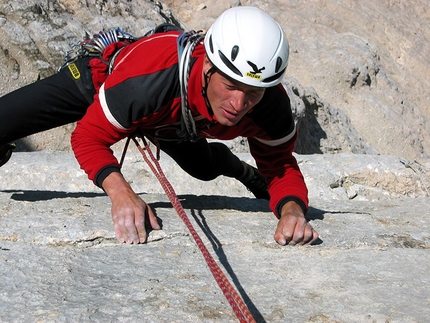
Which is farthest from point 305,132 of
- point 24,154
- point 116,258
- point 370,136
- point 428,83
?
point 116,258

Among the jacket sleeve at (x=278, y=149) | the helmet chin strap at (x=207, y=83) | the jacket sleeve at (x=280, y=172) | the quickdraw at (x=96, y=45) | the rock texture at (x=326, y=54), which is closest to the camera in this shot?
the helmet chin strap at (x=207, y=83)

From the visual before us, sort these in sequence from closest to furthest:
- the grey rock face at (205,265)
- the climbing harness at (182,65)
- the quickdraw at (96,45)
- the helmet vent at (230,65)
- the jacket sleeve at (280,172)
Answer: the grey rock face at (205,265) < the climbing harness at (182,65) < the helmet vent at (230,65) < the jacket sleeve at (280,172) < the quickdraw at (96,45)

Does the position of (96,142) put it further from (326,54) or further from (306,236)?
(326,54)

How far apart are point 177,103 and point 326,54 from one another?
31.4 feet

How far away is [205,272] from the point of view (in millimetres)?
2506

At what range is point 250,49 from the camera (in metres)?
2.72

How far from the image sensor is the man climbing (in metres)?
2.74

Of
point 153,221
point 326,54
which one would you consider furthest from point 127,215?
point 326,54

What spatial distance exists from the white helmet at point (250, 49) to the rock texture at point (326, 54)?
4.72 metres

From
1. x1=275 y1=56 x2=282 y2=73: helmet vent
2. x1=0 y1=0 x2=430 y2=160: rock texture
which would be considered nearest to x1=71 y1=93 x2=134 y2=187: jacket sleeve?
x1=275 y1=56 x2=282 y2=73: helmet vent

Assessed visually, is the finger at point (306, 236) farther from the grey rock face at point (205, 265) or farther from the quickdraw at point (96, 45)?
the quickdraw at point (96, 45)

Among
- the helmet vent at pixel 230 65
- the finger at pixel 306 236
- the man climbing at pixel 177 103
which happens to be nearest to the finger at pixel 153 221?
the man climbing at pixel 177 103

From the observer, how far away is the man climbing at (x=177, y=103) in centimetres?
274

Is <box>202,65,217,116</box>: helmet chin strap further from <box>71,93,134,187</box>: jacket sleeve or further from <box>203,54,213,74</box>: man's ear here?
<box>71,93,134,187</box>: jacket sleeve
